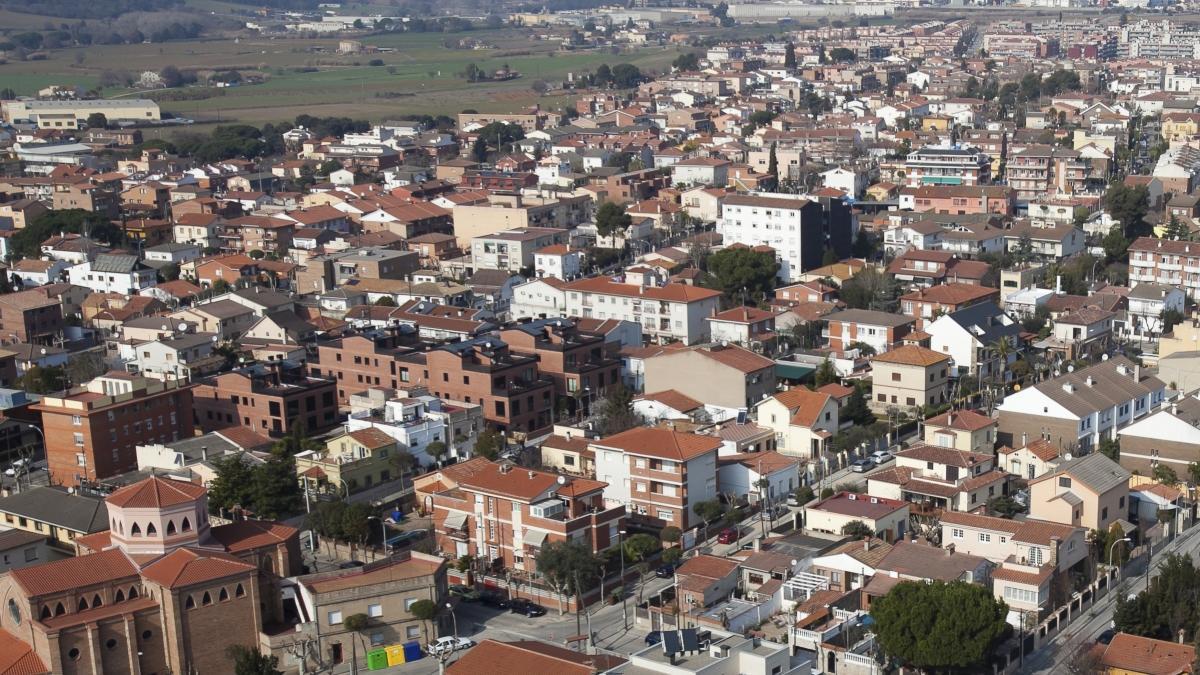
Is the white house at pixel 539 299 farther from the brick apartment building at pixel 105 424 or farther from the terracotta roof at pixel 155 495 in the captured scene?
the terracotta roof at pixel 155 495

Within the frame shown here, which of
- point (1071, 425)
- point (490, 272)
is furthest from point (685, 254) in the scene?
point (1071, 425)

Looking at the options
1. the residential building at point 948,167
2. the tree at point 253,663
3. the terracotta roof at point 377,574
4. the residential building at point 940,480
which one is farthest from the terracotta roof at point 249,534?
the residential building at point 948,167

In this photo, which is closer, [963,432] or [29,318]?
[963,432]

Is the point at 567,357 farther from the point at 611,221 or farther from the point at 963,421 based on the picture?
the point at 611,221

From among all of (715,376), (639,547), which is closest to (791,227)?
(715,376)

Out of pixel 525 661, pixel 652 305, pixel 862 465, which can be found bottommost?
pixel 862 465

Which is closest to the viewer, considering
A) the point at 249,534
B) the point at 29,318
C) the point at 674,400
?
the point at 249,534

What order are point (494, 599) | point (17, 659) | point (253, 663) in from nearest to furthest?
point (253, 663), point (17, 659), point (494, 599)

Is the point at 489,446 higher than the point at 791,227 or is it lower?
lower
